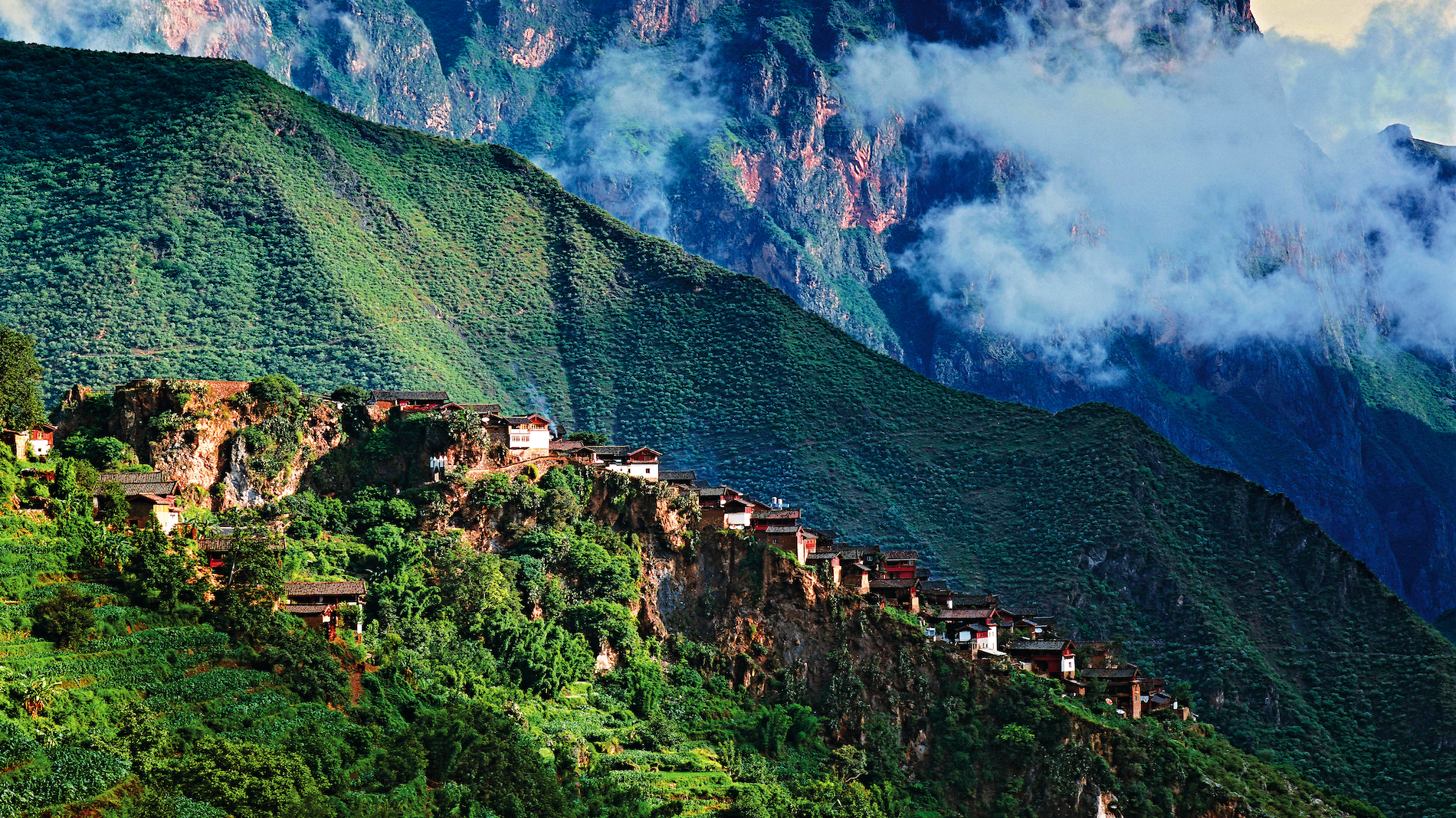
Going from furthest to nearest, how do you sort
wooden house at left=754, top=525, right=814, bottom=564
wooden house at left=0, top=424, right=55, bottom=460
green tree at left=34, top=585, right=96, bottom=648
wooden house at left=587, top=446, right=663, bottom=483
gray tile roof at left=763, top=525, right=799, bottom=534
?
wooden house at left=587, top=446, right=663, bottom=483, gray tile roof at left=763, top=525, right=799, bottom=534, wooden house at left=754, top=525, right=814, bottom=564, wooden house at left=0, top=424, right=55, bottom=460, green tree at left=34, top=585, right=96, bottom=648

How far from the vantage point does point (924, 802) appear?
264ft

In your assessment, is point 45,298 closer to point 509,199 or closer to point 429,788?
point 509,199

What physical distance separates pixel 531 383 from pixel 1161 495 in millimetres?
47258

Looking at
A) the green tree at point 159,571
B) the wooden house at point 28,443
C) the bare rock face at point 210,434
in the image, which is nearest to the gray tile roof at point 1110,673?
the bare rock face at point 210,434

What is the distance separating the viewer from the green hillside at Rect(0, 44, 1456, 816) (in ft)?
353

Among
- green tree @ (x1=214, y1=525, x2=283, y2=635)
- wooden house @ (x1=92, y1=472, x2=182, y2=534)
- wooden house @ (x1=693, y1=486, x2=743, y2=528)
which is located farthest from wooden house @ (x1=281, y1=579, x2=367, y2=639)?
wooden house @ (x1=693, y1=486, x2=743, y2=528)

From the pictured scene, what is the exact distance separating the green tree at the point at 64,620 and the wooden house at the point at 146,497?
438 inches

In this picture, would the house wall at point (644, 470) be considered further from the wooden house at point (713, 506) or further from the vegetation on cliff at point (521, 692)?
the vegetation on cliff at point (521, 692)

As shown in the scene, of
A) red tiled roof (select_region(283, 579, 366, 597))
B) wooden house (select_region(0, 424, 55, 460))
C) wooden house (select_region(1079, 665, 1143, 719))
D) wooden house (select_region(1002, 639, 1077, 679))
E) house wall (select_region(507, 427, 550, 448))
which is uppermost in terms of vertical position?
house wall (select_region(507, 427, 550, 448))

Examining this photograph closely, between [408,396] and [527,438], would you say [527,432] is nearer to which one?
[527,438]

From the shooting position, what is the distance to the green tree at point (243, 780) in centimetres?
5216

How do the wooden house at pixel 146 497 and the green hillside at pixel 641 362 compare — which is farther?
the green hillside at pixel 641 362

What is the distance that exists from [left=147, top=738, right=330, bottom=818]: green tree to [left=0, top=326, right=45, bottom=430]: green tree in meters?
24.4

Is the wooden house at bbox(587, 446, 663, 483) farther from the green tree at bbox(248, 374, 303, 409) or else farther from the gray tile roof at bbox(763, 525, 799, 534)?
the green tree at bbox(248, 374, 303, 409)
